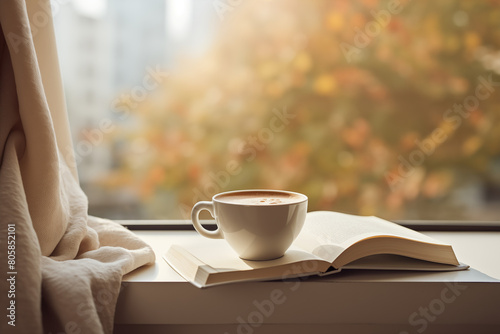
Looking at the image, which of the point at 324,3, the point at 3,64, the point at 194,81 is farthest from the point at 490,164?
→ the point at 3,64

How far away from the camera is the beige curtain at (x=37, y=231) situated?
1.81ft

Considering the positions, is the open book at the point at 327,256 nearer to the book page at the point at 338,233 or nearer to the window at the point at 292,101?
the book page at the point at 338,233

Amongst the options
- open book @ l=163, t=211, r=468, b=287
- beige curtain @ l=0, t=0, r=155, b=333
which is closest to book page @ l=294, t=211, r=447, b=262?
open book @ l=163, t=211, r=468, b=287

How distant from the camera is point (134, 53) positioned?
1277 millimetres

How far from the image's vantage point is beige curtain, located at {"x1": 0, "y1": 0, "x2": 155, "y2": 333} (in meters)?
0.55

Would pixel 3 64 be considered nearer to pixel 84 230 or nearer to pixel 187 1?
pixel 84 230

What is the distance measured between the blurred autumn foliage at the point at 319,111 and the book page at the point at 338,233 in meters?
0.46

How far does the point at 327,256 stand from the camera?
68 cm

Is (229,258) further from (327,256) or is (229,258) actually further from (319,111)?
(319,111)

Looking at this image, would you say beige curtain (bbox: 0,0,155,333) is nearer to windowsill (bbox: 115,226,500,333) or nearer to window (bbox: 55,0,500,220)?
windowsill (bbox: 115,226,500,333)

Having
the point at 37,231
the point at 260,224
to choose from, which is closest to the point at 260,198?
the point at 260,224

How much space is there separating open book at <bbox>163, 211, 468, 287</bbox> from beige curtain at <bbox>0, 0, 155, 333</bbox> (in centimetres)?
10

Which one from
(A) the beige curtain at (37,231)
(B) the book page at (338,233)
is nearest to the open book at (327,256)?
(B) the book page at (338,233)

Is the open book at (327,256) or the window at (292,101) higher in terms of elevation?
the window at (292,101)
